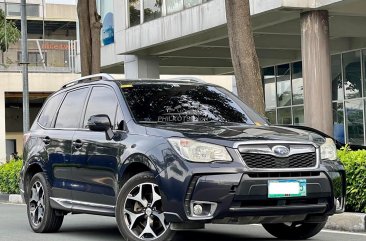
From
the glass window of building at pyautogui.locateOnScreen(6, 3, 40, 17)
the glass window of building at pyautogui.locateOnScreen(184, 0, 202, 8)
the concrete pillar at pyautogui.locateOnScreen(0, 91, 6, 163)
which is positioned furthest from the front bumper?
the glass window of building at pyautogui.locateOnScreen(6, 3, 40, 17)

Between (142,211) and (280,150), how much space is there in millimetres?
1489

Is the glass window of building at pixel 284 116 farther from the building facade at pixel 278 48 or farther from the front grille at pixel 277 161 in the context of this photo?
the front grille at pixel 277 161

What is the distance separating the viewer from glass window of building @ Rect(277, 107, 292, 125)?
96.8 feet

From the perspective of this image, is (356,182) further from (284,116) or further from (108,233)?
(284,116)

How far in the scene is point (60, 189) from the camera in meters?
8.91

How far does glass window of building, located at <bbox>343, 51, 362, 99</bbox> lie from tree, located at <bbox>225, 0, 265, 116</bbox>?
13508 mm

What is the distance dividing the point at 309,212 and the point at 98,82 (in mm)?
3072

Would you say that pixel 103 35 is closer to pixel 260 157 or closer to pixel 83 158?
pixel 83 158

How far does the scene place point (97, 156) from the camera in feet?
26.5

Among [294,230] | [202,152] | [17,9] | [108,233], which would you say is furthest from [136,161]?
[17,9]

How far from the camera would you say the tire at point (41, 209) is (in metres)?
9.24

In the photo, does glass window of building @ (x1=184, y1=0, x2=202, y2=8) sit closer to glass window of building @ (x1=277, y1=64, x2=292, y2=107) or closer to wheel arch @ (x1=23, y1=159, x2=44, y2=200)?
glass window of building @ (x1=277, y1=64, x2=292, y2=107)

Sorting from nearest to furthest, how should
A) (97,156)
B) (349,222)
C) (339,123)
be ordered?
(97,156) → (349,222) → (339,123)

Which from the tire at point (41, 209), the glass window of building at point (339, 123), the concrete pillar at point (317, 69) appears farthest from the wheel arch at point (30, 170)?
the glass window of building at point (339, 123)
